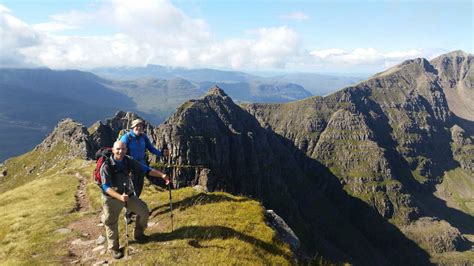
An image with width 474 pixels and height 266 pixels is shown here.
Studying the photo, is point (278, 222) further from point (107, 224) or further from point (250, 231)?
point (107, 224)

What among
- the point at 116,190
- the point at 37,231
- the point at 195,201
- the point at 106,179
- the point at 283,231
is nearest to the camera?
the point at 106,179

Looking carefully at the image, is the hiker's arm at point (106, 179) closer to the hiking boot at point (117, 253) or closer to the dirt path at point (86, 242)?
the hiking boot at point (117, 253)

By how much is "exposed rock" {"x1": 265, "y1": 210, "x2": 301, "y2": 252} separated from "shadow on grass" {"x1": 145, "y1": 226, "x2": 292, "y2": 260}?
280 centimetres

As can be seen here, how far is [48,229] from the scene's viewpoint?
26812 millimetres

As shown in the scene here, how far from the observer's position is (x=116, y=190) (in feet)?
61.7

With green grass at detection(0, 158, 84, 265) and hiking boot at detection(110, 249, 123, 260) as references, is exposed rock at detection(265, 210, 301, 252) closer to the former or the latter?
hiking boot at detection(110, 249, 123, 260)

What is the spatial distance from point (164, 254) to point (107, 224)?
369 cm

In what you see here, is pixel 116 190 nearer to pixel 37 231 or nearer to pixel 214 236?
pixel 214 236

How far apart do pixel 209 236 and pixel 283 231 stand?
20.8ft

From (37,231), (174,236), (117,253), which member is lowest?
(37,231)

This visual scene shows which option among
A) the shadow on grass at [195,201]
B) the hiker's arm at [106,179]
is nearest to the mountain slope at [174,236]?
the shadow on grass at [195,201]

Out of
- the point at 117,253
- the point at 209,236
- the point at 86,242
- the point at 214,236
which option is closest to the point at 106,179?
the point at 117,253

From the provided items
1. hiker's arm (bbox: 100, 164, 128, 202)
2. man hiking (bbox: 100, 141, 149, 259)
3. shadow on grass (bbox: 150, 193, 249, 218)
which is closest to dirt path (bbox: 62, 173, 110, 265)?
man hiking (bbox: 100, 141, 149, 259)

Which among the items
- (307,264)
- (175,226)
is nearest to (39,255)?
(175,226)
